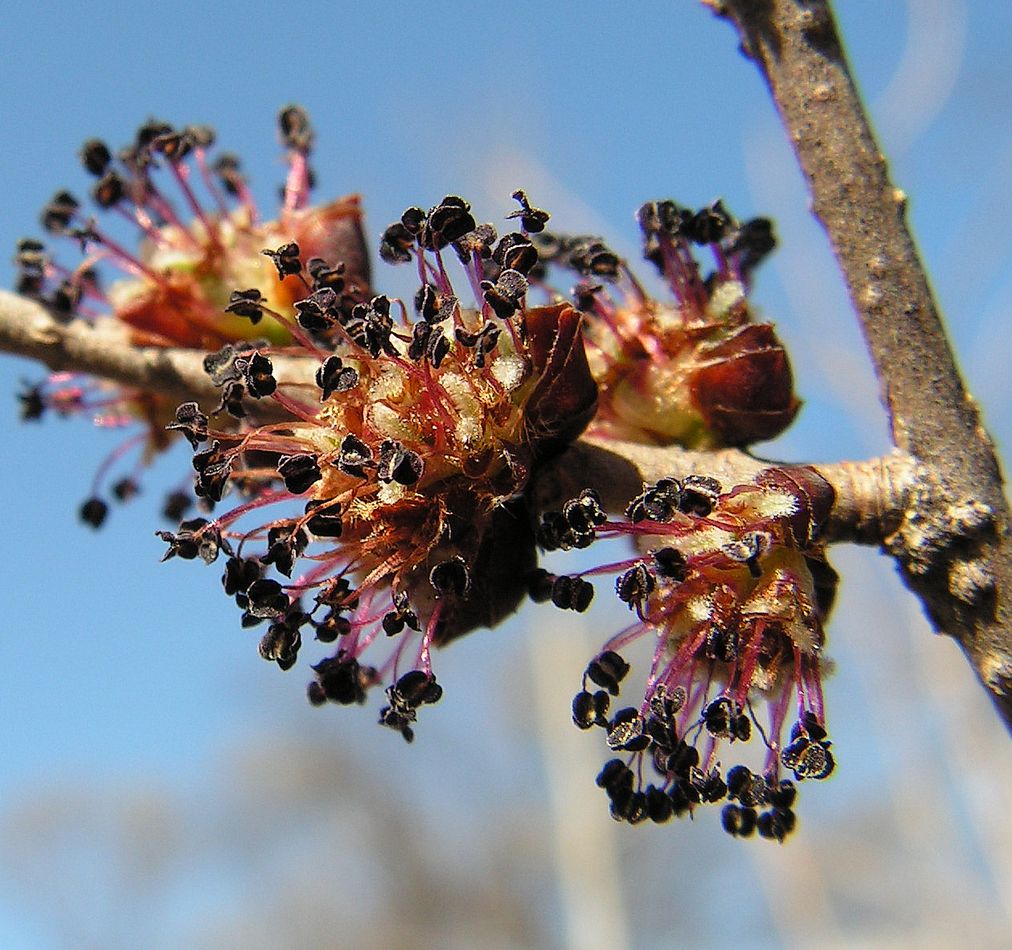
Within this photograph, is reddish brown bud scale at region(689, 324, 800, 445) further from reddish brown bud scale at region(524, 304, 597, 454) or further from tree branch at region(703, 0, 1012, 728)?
reddish brown bud scale at region(524, 304, 597, 454)

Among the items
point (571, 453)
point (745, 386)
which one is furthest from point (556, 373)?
point (745, 386)

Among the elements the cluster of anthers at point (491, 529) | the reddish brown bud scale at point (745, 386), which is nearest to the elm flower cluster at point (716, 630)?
the cluster of anthers at point (491, 529)

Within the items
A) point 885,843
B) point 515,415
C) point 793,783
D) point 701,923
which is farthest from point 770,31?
point 701,923

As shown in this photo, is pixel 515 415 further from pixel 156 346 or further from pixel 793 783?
pixel 156 346

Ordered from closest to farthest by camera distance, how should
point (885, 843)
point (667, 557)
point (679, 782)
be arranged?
point (667, 557) → point (679, 782) → point (885, 843)

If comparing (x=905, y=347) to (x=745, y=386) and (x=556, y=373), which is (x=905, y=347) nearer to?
(x=745, y=386)

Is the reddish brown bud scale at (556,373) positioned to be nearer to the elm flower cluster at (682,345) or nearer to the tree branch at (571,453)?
the tree branch at (571,453)

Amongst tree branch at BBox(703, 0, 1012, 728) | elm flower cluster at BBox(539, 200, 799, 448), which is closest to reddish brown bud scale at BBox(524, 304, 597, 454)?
elm flower cluster at BBox(539, 200, 799, 448)
